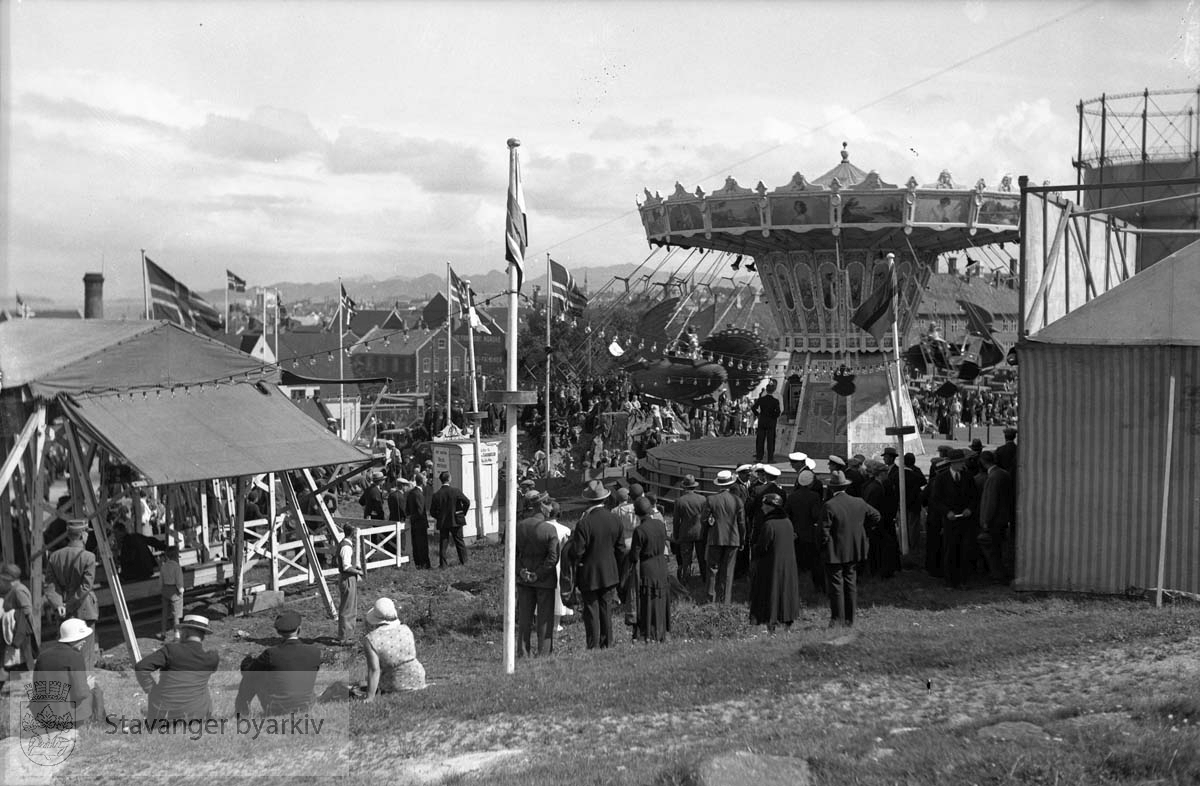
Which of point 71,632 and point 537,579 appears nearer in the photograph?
point 71,632

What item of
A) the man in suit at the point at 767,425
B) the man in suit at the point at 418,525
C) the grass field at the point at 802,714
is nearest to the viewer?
the grass field at the point at 802,714

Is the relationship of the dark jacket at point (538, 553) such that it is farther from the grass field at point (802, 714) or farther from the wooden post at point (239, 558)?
the wooden post at point (239, 558)

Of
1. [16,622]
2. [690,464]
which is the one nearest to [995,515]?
[690,464]

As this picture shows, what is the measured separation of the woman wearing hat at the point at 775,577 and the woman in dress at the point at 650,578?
3.28 ft

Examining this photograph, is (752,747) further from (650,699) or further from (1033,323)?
(1033,323)

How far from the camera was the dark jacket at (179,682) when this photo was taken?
9273mm

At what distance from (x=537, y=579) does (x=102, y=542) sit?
197 inches

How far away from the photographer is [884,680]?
963cm

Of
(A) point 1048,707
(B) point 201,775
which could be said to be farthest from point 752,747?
(B) point 201,775

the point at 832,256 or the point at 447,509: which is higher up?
the point at 832,256

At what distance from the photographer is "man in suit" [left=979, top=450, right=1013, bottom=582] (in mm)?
14227

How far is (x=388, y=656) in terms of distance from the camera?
997 cm

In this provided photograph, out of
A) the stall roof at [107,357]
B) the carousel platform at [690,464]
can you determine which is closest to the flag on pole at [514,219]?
the stall roof at [107,357]

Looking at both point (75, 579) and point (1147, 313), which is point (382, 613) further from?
point (1147, 313)
